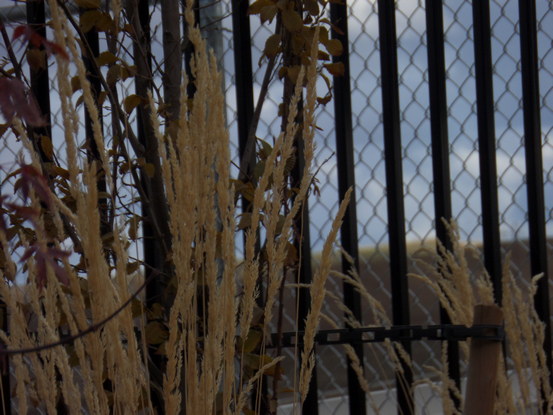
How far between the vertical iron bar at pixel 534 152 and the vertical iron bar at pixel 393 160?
0.33 m

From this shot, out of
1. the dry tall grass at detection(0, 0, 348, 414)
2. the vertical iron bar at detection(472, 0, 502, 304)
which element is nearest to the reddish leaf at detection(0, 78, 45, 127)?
the dry tall grass at detection(0, 0, 348, 414)

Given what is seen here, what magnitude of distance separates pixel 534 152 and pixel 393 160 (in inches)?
14.3

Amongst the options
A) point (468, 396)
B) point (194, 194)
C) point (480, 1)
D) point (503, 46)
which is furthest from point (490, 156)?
point (194, 194)

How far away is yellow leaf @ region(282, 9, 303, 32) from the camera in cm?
118

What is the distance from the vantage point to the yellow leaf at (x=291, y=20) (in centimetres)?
118

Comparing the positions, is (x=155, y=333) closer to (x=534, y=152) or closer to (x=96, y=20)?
(x=96, y=20)

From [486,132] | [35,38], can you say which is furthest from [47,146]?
[486,132]

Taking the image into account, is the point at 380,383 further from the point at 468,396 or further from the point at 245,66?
the point at 468,396

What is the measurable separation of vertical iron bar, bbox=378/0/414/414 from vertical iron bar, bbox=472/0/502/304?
0.21 metres

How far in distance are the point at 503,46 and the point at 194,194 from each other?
63.1 inches

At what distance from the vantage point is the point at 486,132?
169cm

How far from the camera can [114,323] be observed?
0.78 m

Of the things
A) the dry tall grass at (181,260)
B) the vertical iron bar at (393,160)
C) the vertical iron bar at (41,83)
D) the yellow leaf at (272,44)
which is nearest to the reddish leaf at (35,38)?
the dry tall grass at (181,260)

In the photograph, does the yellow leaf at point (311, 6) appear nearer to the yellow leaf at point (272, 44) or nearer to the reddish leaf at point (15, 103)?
the yellow leaf at point (272, 44)
